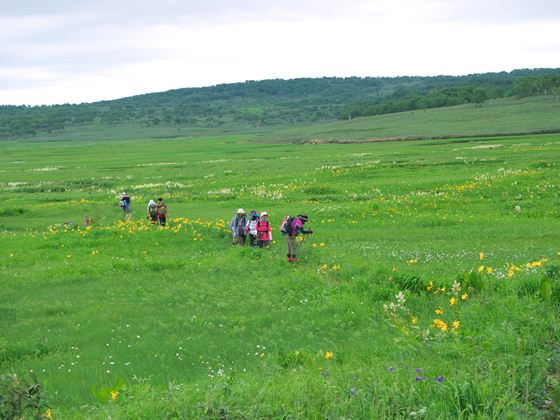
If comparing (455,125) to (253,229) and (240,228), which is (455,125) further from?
(253,229)

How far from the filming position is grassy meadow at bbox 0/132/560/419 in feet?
23.1

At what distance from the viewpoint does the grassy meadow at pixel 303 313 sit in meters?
7.05

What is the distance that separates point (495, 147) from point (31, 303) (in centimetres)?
6051

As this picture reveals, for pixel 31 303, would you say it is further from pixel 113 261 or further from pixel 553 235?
pixel 553 235

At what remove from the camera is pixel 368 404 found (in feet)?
22.1

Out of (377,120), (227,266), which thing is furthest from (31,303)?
(377,120)

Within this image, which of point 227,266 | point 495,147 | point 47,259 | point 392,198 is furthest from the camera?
point 495,147

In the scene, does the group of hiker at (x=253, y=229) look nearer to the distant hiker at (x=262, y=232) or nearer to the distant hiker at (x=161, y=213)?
the distant hiker at (x=262, y=232)

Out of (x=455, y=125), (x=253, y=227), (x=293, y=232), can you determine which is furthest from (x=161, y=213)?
(x=455, y=125)

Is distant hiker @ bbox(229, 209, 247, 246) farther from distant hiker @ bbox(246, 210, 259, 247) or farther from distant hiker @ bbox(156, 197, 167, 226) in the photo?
distant hiker @ bbox(156, 197, 167, 226)

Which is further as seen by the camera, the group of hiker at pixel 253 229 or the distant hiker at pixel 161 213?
the distant hiker at pixel 161 213

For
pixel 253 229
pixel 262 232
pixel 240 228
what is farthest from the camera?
pixel 240 228

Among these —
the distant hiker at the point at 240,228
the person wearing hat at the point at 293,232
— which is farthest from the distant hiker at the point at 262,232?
the person wearing hat at the point at 293,232

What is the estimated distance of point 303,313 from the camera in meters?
13.7
